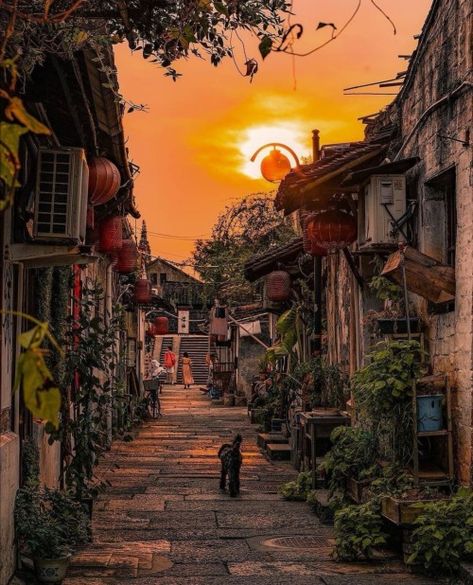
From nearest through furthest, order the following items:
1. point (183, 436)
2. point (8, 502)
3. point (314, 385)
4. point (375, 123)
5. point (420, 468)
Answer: point (8, 502) < point (420, 468) < point (375, 123) < point (314, 385) < point (183, 436)

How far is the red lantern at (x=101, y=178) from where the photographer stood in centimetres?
1050

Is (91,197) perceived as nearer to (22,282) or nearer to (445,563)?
(22,282)

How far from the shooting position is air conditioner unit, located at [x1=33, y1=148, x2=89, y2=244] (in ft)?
28.6

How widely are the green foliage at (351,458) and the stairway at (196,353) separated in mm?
49692

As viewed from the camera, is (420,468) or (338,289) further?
(338,289)

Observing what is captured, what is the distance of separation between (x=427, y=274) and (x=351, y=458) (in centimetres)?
293

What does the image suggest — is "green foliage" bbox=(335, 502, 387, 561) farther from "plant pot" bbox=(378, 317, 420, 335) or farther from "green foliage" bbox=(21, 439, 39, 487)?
"green foliage" bbox=(21, 439, 39, 487)

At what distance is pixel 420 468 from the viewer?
998 centimetres

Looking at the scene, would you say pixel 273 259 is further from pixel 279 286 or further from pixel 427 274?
pixel 427 274

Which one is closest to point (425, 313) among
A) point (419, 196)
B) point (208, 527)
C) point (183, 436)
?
point (419, 196)

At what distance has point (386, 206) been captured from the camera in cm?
1125

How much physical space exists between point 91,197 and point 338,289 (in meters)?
6.89

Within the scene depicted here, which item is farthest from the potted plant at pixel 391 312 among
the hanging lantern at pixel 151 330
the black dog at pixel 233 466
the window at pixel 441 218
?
the hanging lantern at pixel 151 330

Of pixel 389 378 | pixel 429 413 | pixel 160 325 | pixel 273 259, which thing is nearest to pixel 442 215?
pixel 389 378
